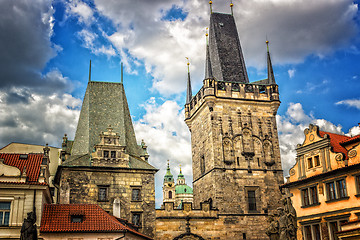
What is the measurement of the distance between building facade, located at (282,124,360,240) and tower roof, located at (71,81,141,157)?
43.4 ft

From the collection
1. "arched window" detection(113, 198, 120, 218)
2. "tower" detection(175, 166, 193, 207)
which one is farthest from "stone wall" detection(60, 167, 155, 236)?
"tower" detection(175, 166, 193, 207)

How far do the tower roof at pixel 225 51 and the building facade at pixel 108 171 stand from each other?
993 cm

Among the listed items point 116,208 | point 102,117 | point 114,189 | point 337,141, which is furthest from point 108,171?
point 337,141

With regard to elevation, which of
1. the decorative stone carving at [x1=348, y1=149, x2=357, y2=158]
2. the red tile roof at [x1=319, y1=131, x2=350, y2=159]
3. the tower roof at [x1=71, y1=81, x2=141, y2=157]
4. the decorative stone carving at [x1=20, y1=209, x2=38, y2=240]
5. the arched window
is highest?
the tower roof at [x1=71, y1=81, x2=141, y2=157]

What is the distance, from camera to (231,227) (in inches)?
1280

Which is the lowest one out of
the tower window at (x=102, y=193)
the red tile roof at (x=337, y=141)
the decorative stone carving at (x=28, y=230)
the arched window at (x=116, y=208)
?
the decorative stone carving at (x=28, y=230)

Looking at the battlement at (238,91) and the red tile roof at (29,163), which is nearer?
the red tile roof at (29,163)

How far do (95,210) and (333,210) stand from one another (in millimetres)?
13708

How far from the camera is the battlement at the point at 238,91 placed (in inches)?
1427

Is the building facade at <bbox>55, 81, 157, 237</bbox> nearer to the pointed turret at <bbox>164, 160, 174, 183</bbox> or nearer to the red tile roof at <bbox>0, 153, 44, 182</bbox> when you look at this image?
the red tile roof at <bbox>0, 153, 44, 182</bbox>

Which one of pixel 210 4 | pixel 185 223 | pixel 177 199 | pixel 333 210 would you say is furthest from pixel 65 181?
pixel 177 199

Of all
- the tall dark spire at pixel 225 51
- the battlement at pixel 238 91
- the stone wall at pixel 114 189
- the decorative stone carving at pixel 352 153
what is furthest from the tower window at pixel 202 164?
the decorative stone carving at pixel 352 153

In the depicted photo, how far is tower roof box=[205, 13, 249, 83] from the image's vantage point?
38.8 metres

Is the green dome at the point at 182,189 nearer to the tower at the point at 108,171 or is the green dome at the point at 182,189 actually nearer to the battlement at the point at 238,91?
the battlement at the point at 238,91
